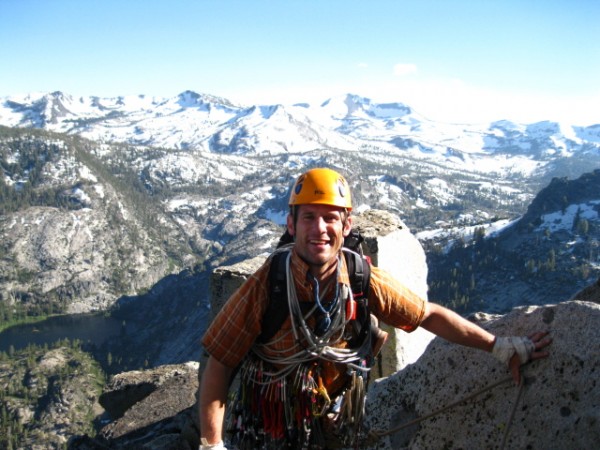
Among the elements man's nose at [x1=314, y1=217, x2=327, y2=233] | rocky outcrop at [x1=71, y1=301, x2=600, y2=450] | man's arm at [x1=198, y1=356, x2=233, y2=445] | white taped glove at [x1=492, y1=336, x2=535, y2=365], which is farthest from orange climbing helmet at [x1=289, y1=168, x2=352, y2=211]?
rocky outcrop at [x1=71, y1=301, x2=600, y2=450]

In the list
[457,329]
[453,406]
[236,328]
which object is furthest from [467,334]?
[236,328]

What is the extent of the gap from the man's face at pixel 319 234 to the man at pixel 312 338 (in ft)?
0.03

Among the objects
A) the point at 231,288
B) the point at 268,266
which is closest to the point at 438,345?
the point at 268,266

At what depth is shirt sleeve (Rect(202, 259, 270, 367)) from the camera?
15.1ft

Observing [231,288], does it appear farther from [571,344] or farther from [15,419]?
[15,419]

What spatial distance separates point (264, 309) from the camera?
4781mm

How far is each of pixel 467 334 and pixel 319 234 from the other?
1.95 metres

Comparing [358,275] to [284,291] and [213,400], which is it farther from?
[213,400]

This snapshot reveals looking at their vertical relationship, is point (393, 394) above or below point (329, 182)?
below

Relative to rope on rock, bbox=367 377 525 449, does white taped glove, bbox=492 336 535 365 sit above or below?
above

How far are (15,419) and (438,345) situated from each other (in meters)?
161

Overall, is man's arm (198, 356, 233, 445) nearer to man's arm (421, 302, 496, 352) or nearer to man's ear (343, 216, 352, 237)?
man's ear (343, 216, 352, 237)

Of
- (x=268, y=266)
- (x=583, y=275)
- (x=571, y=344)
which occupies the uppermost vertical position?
(x=268, y=266)

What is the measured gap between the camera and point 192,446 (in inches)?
478
